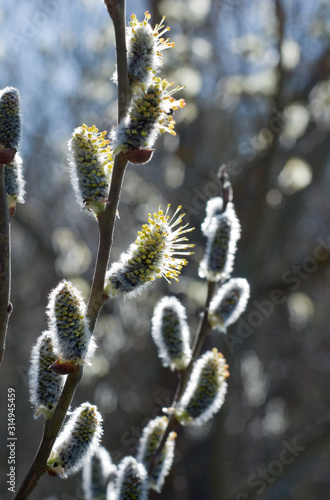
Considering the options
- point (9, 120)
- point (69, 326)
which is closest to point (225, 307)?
point (69, 326)

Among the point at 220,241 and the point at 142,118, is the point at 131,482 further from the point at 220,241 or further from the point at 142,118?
the point at 142,118

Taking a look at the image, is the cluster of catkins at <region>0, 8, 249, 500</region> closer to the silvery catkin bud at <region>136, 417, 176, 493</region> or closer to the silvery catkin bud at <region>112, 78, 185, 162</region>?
the silvery catkin bud at <region>112, 78, 185, 162</region>

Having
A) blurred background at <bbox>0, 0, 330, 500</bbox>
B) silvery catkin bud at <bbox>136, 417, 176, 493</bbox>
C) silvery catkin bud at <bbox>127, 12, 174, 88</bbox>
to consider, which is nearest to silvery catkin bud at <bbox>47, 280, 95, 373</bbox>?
silvery catkin bud at <bbox>127, 12, 174, 88</bbox>

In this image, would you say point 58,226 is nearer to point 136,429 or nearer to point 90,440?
point 136,429

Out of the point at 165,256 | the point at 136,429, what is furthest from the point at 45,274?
the point at 165,256

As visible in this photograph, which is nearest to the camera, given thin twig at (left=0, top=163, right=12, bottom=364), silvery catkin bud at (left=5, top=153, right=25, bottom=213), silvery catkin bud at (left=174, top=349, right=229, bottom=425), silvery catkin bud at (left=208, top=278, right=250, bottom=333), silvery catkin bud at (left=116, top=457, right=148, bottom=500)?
thin twig at (left=0, top=163, right=12, bottom=364)

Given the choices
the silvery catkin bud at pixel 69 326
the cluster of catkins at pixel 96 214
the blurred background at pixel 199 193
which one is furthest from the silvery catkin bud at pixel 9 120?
the blurred background at pixel 199 193

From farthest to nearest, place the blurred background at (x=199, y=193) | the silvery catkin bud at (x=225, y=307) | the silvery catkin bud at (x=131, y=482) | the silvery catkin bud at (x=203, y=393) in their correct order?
the blurred background at (x=199, y=193) → the silvery catkin bud at (x=225, y=307) → the silvery catkin bud at (x=203, y=393) → the silvery catkin bud at (x=131, y=482)

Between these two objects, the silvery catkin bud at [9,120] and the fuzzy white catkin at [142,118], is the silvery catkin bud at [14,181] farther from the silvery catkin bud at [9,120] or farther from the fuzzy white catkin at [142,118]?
the fuzzy white catkin at [142,118]
